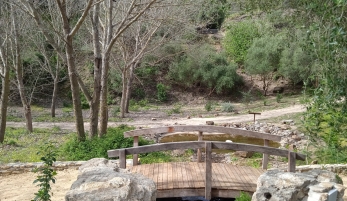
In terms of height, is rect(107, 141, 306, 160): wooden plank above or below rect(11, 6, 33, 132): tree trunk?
below

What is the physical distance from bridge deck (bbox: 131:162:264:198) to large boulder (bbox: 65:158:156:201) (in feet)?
4.47

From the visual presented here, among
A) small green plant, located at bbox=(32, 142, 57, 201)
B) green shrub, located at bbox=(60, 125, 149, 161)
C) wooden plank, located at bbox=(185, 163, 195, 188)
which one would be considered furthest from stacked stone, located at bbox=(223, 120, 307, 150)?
small green plant, located at bbox=(32, 142, 57, 201)

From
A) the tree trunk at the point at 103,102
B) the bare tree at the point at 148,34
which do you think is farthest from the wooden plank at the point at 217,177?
the bare tree at the point at 148,34

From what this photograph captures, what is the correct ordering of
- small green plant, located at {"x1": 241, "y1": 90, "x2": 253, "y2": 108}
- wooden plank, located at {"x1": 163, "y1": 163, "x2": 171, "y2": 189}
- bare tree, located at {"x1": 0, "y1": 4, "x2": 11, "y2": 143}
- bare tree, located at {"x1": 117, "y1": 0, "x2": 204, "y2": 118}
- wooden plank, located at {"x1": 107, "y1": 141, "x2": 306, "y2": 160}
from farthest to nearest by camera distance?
1. small green plant, located at {"x1": 241, "y1": 90, "x2": 253, "y2": 108}
2. bare tree, located at {"x1": 117, "y1": 0, "x2": 204, "y2": 118}
3. bare tree, located at {"x1": 0, "y1": 4, "x2": 11, "y2": 143}
4. wooden plank, located at {"x1": 163, "y1": 163, "x2": 171, "y2": 189}
5. wooden plank, located at {"x1": 107, "y1": 141, "x2": 306, "y2": 160}

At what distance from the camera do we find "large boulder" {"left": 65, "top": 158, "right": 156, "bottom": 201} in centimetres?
455

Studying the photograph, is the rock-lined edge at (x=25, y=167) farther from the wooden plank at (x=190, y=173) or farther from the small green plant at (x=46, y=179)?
the small green plant at (x=46, y=179)

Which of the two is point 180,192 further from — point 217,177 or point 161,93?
point 161,93

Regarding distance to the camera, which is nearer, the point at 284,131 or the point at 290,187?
the point at 290,187

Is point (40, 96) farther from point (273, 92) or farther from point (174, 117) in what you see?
point (273, 92)

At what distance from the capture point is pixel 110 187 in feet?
15.6

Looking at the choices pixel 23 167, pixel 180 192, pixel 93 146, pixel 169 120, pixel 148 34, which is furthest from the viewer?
pixel 169 120

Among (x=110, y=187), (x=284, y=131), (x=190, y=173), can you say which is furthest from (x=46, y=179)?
(x=284, y=131)

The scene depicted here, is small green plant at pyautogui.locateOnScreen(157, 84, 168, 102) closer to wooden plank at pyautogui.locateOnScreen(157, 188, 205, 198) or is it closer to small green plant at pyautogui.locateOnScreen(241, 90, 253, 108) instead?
small green plant at pyautogui.locateOnScreen(241, 90, 253, 108)

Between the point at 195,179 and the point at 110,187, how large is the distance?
2.48 m
